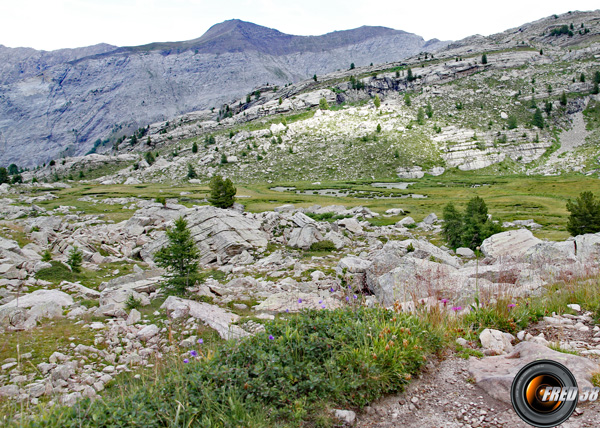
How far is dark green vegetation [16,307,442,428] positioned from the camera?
12.8ft

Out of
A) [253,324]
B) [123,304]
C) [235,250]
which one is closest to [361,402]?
[253,324]

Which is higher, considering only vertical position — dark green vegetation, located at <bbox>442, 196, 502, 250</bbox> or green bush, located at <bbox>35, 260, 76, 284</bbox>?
green bush, located at <bbox>35, 260, 76, 284</bbox>

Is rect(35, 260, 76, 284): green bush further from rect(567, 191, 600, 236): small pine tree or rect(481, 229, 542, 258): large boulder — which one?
rect(567, 191, 600, 236): small pine tree

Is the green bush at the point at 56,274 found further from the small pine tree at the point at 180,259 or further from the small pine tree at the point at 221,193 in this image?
the small pine tree at the point at 221,193

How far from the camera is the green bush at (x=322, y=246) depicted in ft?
88.1

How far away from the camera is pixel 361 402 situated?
436cm

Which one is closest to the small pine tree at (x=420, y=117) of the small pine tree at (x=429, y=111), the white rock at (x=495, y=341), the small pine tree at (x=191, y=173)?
the small pine tree at (x=429, y=111)

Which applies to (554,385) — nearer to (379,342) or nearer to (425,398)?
(425,398)

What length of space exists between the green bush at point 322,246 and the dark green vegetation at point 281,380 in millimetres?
21247

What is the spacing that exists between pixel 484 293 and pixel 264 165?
333 feet

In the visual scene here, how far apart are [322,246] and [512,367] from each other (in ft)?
73.6

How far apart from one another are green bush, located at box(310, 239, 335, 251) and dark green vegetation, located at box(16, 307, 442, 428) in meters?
21.2

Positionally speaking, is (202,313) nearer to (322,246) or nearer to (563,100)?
(322,246)

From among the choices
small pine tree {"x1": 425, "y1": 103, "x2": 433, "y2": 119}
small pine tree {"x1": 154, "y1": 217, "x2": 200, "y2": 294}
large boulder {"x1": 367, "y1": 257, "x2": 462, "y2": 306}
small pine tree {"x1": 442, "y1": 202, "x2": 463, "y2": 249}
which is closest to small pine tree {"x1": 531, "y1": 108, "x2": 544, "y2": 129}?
small pine tree {"x1": 425, "y1": 103, "x2": 433, "y2": 119}
